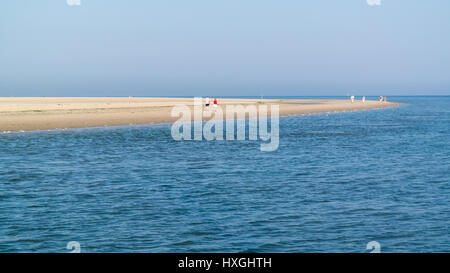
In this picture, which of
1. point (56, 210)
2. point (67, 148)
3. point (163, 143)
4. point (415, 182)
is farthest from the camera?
point (163, 143)

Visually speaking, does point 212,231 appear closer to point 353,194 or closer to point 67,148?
point 353,194

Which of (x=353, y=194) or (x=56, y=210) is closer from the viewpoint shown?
(x=56, y=210)

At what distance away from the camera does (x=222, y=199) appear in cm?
1291

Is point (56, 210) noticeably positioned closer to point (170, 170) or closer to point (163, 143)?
point (170, 170)

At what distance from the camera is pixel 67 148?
2409cm

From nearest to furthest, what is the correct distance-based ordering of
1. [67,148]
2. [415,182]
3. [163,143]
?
1. [415,182]
2. [67,148]
3. [163,143]

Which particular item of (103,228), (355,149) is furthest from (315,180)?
(355,149)

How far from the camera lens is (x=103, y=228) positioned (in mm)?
10273

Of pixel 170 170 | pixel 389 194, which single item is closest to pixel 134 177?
pixel 170 170

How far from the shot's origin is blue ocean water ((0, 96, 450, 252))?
9.52 meters

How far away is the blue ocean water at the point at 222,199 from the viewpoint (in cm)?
952
